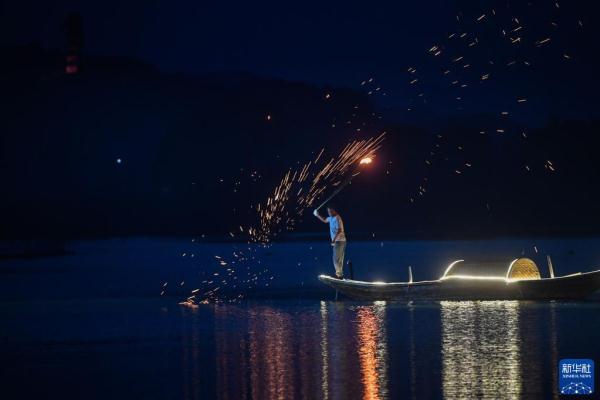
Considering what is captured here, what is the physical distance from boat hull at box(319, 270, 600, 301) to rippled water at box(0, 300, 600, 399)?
0.50 metres

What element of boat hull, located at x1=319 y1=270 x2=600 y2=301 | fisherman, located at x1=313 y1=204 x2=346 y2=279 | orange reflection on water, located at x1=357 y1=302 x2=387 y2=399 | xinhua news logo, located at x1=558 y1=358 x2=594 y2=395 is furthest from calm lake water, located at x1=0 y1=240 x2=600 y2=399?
fisherman, located at x1=313 y1=204 x2=346 y2=279

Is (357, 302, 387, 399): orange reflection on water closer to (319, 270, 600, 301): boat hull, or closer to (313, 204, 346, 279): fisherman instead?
(319, 270, 600, 301): boat hull

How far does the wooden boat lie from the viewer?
21.1m

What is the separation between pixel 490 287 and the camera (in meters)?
21.7

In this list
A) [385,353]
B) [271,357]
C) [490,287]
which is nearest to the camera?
[271,357]

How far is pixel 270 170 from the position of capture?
121 m

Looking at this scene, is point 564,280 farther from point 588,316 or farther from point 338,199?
point 338,199

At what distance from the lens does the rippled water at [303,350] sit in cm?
1095

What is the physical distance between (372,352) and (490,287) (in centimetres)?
879

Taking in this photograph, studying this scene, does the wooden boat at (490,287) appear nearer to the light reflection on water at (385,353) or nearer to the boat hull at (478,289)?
the boat hull at (478,289)

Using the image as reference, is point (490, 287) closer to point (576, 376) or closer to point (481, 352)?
point (481, 352)

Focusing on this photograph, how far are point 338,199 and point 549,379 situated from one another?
407 ft

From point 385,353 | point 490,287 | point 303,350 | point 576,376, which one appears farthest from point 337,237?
point 576,376

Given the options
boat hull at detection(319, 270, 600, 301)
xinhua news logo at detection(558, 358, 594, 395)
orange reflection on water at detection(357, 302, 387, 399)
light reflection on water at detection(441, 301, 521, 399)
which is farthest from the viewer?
boat hull at detection(319, 270, 600, 301)
